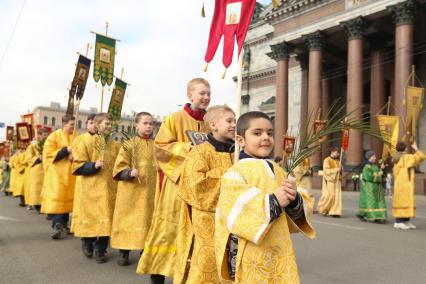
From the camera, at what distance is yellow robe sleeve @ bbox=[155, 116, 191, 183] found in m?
3.86

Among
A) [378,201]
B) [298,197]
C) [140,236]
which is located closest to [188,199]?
[298,197]

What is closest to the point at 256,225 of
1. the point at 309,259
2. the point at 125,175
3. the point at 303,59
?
the point at 125,175

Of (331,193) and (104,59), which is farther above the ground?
(104,59)

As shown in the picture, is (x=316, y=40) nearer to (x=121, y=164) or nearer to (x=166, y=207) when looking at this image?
(x=121, y=164)

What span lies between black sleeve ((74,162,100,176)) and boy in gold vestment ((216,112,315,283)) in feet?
11.3

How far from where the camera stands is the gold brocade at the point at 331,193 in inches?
489

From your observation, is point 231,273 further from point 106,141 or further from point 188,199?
point 106,141

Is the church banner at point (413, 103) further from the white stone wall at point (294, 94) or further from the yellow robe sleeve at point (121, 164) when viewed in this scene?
the white stone wall at point (294, 94)

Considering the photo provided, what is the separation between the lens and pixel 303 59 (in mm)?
32656

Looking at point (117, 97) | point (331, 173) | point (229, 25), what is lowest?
point (331, 173)

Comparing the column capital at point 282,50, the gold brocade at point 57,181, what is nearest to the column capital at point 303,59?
the column capital at point 282,50

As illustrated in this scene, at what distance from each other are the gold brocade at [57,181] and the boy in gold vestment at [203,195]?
4.42 m

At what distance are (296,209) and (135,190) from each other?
10.5ft

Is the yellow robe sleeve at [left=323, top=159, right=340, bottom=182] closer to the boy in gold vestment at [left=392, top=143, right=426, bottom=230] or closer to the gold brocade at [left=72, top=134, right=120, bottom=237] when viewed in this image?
the boy in gold vestment at [left=392, top=143, right=426, bottom=230]
